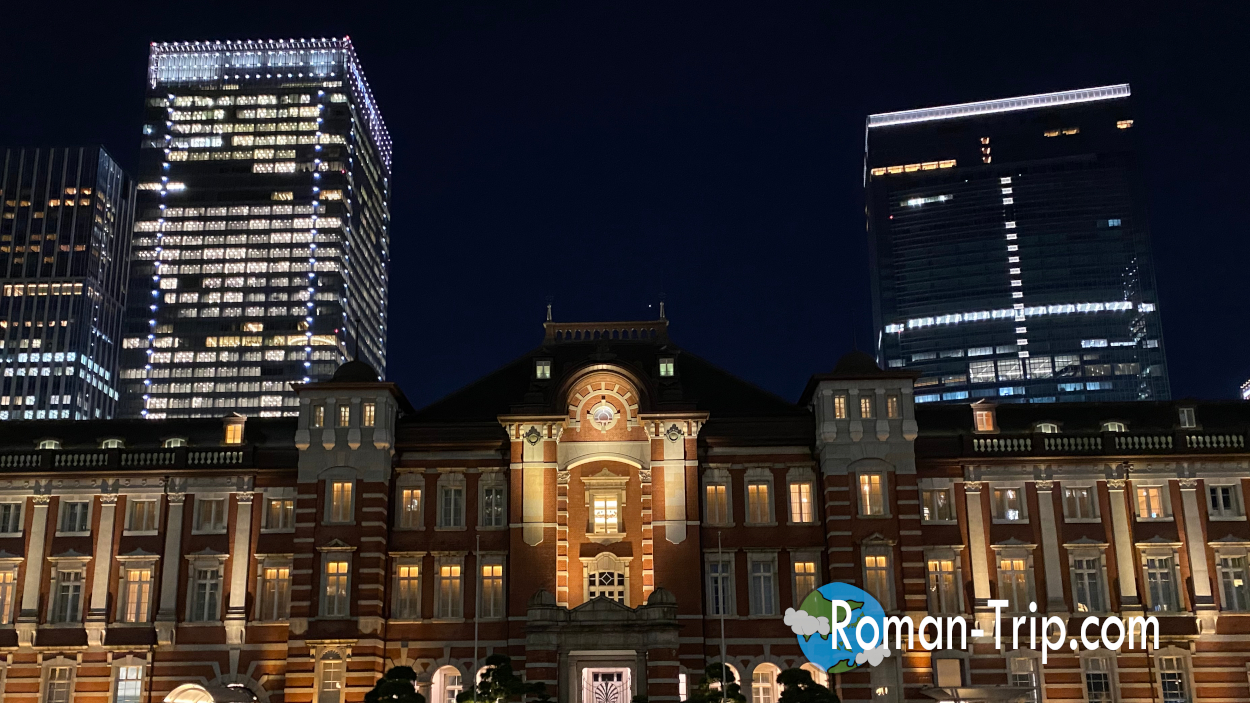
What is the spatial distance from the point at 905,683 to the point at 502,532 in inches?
757

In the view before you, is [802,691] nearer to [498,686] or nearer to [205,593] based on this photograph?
[498,686]

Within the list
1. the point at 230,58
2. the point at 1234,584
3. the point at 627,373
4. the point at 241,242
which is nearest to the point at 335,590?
the point at 627,373

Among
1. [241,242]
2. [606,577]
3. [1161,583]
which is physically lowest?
[1161,583]

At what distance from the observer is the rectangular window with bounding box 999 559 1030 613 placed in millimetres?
54531

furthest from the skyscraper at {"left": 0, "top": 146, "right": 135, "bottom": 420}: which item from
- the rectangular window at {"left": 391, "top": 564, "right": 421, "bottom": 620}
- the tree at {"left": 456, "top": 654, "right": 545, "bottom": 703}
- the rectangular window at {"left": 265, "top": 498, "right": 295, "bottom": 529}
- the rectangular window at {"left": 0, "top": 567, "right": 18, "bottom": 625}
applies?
the tree at {"left": 456, "top": 654, "right": 545, "bottom": 703}

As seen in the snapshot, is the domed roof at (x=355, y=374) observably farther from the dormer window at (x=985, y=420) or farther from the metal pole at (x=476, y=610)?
the dormer window at (x=985, y=420)

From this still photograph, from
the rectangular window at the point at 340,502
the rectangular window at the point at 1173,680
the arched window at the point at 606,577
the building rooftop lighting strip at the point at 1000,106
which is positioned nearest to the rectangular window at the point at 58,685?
the rectangular window at the point at 340,502

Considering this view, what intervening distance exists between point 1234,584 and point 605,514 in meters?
28.5

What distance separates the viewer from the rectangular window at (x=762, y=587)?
5469 cm

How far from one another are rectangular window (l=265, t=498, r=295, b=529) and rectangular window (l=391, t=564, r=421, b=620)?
5694 mm

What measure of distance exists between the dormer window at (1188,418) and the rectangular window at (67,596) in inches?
2057

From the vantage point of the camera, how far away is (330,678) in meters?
53.1

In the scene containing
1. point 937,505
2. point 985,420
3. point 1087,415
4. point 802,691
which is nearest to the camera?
point 802,691

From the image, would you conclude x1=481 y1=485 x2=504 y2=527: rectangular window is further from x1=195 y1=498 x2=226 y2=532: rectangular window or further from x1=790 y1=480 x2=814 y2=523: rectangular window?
x1=790 y1=480 x2=814 y2=523: rectangular window
